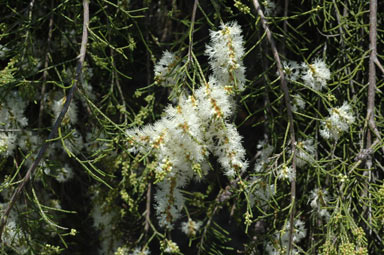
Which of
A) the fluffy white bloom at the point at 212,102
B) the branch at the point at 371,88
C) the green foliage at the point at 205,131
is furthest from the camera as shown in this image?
the branch at the point at 371,88

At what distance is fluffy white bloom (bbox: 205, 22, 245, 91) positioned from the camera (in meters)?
1.23

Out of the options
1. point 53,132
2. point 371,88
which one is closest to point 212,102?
point 53,132

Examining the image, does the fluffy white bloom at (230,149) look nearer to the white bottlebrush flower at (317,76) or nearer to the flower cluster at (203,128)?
the flower cluster at (203,128)

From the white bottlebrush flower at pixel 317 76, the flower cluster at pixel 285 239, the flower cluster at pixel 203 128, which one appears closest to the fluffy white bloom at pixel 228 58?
the flower cluster at pixel 203 128

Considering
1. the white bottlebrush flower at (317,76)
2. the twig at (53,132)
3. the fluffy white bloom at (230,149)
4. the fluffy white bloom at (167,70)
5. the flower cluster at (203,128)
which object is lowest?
the white bottlebrush flower at (317,76)

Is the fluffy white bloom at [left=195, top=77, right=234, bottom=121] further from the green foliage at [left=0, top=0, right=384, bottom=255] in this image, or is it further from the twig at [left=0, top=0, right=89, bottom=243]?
the twig at [left=0, top=0, right=89, bottom=243]

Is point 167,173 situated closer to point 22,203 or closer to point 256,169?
point 256,169

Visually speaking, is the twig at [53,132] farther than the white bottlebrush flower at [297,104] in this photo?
No

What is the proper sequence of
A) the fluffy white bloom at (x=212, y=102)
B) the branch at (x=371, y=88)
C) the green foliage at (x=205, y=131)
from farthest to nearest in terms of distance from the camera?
1. the branch at (x=371, y=88)
2. the green foliage at (x=205, y=131)
3. the fluffy white bloom at (x=212, y=102)

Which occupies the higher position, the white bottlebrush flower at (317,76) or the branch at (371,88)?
the white bottlebrush flower at (317,76)

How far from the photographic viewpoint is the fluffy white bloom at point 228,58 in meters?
1.23

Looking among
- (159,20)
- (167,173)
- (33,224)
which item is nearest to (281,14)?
(159,20)

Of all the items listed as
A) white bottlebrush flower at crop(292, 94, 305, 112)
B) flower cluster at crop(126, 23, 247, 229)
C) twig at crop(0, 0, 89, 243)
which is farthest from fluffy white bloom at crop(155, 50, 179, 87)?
white bottlebrush flower at crop(292, 94, 305, 112)

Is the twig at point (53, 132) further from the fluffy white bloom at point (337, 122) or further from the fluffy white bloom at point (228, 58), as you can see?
the fluffy white bloom at point (337, 122)
